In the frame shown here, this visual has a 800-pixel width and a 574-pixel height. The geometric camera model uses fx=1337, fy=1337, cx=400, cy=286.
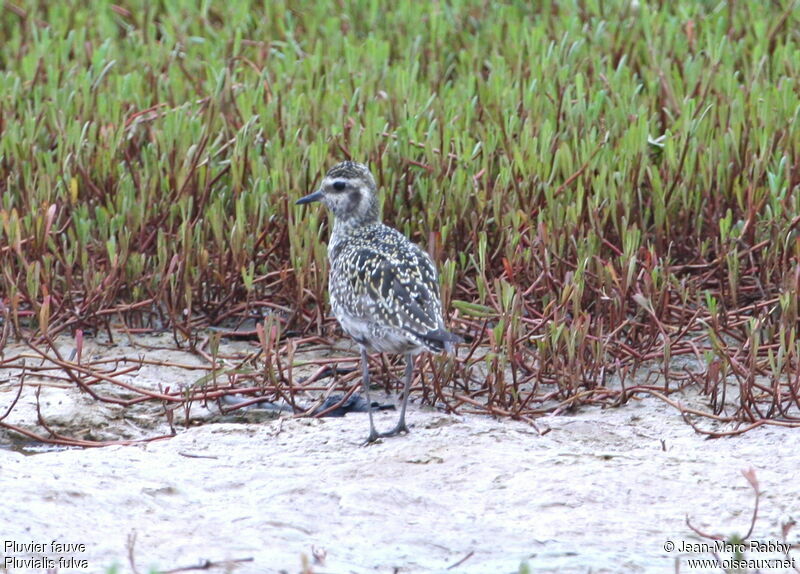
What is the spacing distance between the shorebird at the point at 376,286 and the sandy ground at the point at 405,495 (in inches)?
14.3

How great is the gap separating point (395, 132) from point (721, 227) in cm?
204

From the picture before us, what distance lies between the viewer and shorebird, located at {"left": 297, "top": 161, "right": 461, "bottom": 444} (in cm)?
509

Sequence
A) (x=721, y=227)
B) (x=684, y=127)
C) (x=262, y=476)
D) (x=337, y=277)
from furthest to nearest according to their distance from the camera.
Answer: (x=684, y=127), (x=721, y=227), (x=337, y=277), (x=262, y=476)

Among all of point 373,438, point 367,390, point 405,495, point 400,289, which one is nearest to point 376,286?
point 400,289

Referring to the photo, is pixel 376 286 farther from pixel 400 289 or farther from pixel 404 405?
pixel 404 405

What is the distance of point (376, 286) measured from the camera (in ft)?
17.4

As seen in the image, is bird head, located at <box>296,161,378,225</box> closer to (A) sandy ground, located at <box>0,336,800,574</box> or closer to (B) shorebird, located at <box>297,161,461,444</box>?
(B) shorebird, located at <box>297,161,461,444</box>

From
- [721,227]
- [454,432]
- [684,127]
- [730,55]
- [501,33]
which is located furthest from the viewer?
[501,33]

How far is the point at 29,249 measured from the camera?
6441 mm

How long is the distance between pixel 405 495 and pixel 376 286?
1.13m

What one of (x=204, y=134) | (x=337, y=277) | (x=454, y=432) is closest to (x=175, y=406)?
(x=337, y=277)

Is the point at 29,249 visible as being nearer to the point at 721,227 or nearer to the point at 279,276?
the point at 279,276

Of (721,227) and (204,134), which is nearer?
(721,227)

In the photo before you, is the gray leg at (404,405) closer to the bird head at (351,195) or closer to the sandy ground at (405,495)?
the sandy ground at (405,495)
